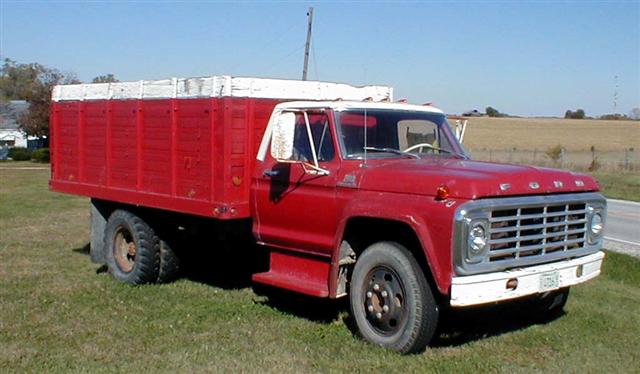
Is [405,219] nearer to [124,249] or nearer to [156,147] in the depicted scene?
[156,147]

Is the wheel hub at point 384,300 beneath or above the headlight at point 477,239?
beneath

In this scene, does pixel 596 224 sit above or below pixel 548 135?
below

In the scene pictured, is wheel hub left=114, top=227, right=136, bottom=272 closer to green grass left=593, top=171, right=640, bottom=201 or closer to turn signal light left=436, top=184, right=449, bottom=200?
A: turn signal light left=436, top=184, right=449, bottom=200

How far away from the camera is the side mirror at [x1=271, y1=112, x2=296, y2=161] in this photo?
7.78m

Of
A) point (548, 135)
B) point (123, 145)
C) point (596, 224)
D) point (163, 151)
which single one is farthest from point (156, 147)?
point (548, 135)

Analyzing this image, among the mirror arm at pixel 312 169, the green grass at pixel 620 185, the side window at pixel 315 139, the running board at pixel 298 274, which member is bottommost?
the green grass at pixel 620 185

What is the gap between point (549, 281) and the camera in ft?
23.5

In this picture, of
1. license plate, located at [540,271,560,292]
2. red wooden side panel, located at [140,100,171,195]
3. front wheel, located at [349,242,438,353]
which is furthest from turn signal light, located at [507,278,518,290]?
red wooden side panel, located at [140,100,171,195]

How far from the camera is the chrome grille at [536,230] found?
679 cm

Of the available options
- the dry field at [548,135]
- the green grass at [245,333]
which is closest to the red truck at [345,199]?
the green grass at [245,333]

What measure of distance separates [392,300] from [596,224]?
6.88 ft

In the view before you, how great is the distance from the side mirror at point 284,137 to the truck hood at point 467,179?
0.73 m

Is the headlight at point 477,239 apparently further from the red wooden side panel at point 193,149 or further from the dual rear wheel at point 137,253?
the dual rear wheel at point 137,253

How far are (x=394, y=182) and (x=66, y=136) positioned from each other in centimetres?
602
